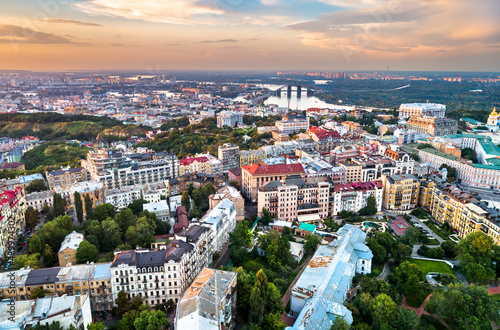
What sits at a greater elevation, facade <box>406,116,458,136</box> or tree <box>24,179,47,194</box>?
facade <box>406,116,458,136</box>

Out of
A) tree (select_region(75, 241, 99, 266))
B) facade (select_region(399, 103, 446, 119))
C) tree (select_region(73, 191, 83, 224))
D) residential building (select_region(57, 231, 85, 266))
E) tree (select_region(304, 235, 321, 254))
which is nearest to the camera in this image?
tree (select_region(75, 241, 99, 266))

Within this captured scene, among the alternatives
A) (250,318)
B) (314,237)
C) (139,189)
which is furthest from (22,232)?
(314,237)

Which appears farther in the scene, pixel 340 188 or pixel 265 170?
pixel 265 170

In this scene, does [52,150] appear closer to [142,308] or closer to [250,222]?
[250,222]

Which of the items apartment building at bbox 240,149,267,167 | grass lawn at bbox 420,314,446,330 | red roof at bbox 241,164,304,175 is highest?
red roof at bbox 241,164,304,175

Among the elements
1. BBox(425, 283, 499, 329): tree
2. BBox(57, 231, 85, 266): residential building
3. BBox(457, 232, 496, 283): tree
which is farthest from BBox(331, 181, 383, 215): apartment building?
BBox(57, 231, 85, 266): residential building

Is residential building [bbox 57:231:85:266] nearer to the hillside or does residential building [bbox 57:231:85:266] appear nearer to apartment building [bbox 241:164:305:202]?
apartment building [bbox 241:164:305:202]

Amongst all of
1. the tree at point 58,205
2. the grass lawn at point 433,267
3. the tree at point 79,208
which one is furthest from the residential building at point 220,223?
the grass lawn at point 433,267
